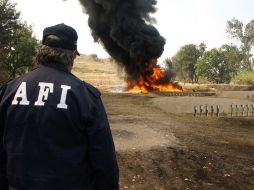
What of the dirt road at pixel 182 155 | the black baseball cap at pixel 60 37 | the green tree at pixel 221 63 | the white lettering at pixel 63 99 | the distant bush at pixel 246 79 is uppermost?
the green tree at pixel 221 63

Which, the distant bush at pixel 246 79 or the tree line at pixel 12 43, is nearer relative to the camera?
the tree line at pixel 12 43

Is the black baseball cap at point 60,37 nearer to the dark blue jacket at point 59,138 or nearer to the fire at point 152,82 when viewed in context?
the dark blue jacket at point 59,138

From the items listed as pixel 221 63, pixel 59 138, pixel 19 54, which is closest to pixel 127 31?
pixel 19 54

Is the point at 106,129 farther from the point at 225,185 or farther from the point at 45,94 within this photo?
the point at 225,185

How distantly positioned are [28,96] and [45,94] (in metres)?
0.14

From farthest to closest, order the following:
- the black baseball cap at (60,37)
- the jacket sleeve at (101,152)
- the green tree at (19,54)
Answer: the green tree at (19,54) → the black baseball cap at (60,37) → the jacket sleeve at (101,152)

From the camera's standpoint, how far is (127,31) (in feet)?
146

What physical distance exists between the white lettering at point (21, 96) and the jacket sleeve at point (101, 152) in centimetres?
55

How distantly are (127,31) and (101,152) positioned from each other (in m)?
42.4

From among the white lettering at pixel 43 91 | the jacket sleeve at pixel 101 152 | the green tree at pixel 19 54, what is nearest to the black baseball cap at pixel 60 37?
the white lettering at pixel 43 91

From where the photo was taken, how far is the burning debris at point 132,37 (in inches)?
1756

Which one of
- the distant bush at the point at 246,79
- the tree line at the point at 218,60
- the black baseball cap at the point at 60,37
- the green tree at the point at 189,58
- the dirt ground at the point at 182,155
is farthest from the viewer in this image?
the green tree at the point at 189,58

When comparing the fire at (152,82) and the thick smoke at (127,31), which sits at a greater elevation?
the thick smoke at (127,31)

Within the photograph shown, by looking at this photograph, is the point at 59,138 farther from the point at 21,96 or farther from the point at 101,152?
the point at 21,96
